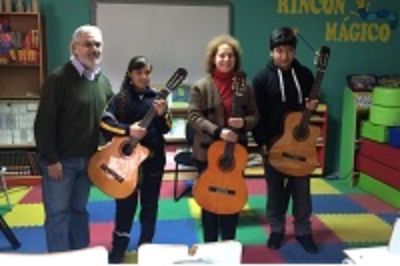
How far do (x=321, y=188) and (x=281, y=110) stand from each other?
2.00 m

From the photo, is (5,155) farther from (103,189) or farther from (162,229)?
(103,189)

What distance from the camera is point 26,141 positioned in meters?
4.64

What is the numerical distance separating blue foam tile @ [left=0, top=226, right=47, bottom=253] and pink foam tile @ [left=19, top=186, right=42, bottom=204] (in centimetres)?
70

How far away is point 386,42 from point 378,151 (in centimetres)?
150

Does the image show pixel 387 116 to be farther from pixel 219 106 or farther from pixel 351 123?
pixel 219 106

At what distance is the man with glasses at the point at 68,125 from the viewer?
92.2 inches

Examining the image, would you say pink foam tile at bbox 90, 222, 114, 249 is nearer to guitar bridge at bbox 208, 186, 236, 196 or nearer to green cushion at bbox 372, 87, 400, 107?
guitar bridge at bbox 208, 186, 236, 196

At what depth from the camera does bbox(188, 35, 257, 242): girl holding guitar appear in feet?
8.52

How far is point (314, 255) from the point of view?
10.0 feet

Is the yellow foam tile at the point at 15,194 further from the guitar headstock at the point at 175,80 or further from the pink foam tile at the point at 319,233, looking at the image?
the pink foam tile at the point at 319,233

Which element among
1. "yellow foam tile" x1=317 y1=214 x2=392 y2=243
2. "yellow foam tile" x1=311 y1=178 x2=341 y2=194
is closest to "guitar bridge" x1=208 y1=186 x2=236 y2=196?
"yellow foam tile" x1=317 y1=214 x2=392 y2=243

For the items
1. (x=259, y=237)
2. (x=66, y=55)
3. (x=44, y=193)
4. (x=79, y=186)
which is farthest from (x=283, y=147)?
(x=66, y=55)

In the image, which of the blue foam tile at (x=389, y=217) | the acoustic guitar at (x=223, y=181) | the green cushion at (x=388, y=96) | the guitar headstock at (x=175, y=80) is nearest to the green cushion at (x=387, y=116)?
the green cushion at (x=388, y=96)

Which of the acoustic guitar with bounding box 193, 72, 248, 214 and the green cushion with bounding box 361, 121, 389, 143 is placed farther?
the green cushion with bounding box 361, 121, 389, 143
